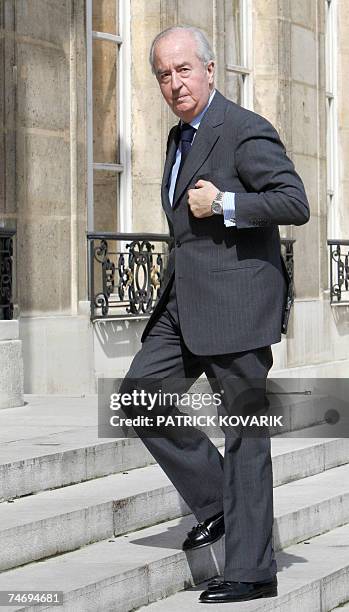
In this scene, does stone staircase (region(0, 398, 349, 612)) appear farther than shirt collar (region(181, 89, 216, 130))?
Yes

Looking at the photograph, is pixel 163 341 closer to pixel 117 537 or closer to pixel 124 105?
pixel 117 537

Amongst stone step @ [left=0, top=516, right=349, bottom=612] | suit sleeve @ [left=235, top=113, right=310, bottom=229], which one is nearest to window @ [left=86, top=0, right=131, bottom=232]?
stone step @ [left=0, top=516, right=349, bottom=612]

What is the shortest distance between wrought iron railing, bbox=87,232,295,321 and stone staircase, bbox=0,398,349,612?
9.21 ft

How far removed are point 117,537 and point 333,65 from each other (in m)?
10.0

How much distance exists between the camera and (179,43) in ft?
15.8

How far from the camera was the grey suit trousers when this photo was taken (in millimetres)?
4824

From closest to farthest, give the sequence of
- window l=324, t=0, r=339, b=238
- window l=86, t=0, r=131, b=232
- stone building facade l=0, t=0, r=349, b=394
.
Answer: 1. stone building facade l=0, t=0, r=349, b=394
2. window l=86, t=0, r=131, b=232
3. window l=324, t=0, r=339, b=238

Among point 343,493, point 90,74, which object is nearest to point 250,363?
point 343,493

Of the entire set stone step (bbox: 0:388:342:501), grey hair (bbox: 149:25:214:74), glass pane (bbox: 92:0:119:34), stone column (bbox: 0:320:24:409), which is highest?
glass pane (bbox: 92:0:119:34)

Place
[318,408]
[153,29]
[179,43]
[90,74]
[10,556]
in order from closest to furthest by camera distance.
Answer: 1. [179,43]
2. [10,556]
3. [318,408]
4. [90,74]
5. [153,29]

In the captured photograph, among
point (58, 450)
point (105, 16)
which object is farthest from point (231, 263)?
point (105, 16)

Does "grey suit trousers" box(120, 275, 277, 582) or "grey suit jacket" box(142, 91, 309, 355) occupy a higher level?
"grey suit jacket" box(142, 91, 309, 355)

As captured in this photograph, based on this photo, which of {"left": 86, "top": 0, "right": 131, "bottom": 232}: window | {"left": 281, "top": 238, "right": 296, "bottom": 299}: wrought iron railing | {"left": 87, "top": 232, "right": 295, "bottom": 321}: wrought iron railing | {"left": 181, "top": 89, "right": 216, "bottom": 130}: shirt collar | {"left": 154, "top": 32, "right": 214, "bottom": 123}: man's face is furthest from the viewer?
{"left": 281, "top": 238, "right": 296, "bottom": 299}: wrought iron railing

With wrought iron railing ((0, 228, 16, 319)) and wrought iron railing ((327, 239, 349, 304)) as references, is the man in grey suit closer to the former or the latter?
wrought iron railing ((0, 228, 16, 319))
